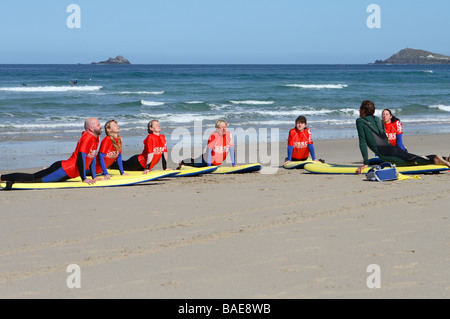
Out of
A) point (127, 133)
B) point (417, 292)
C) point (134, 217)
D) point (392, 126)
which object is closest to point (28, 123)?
point (127, 133)

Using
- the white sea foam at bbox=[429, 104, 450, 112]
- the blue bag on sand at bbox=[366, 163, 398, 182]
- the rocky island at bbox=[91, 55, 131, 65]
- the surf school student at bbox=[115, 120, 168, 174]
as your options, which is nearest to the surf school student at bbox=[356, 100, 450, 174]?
the blue bag on sand at bbox=[366, 163, 398, 182]

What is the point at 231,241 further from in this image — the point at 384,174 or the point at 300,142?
the point at 300,142

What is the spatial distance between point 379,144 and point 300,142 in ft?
6.23

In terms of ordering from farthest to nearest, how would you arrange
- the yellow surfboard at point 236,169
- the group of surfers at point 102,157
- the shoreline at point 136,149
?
the shoreline at point 136,149, the yellow surfboard at point 236,169, the group of surfers at point 102,157

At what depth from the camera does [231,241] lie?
5363 millimetres

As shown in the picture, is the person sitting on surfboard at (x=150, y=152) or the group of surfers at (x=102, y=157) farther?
the person sitting on surfboard at (x=150, y=152)

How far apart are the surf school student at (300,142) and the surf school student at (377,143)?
156cm

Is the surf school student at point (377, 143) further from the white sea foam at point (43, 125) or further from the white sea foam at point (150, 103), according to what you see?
the white sea foam at point (150, 103)

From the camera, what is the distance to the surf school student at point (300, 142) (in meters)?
10.7

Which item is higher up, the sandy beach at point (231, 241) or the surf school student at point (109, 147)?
the surf school student at point (109, 147)

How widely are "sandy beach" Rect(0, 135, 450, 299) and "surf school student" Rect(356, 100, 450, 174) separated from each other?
0.96 metres

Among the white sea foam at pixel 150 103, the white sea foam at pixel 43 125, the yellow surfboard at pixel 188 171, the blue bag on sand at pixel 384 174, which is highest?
the white sea foam at pixel 150 103

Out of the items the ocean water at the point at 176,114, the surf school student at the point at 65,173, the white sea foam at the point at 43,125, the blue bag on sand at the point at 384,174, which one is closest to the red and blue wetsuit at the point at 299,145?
the blue bag on sand at the point at 384,174

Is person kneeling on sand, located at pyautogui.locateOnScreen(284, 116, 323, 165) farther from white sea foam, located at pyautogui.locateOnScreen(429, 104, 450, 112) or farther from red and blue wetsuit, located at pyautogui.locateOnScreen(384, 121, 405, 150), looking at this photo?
white sea foam, located at pyautogui.locateOnScreen(429, 104, 450, 112)
